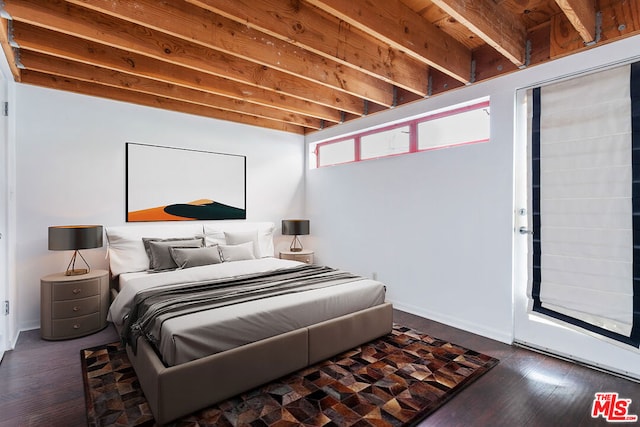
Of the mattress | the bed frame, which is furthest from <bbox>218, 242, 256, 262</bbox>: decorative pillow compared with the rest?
the bed frame

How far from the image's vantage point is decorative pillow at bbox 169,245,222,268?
3414 mm

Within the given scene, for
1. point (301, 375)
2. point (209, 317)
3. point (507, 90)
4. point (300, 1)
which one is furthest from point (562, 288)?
point (300, 1)

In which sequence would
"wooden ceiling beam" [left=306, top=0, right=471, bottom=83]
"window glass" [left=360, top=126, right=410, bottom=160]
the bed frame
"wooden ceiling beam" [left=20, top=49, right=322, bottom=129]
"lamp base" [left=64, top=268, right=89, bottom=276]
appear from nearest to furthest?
1. the bed frame
2. "wooden ceiling beam" [left=306, top=0, right=471, bottom=83]
3. "wooden ceiling beam" [left=20, top=49, right=322, bottom=129]
4. "lamp base" [left=64, top=268, right=89, bottom=276]
5. "window glass" [left=360, top=126, right=410, bottom=160]

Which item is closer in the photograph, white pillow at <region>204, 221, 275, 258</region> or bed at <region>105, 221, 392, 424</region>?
bed at <region>105, 221, 392, 424</region>

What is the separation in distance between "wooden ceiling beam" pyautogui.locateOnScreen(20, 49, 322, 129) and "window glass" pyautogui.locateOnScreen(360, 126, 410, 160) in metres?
1.22

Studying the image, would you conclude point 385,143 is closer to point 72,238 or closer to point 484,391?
point 484,391

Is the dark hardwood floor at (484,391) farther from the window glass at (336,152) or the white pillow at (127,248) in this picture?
the window glass at (336,152)

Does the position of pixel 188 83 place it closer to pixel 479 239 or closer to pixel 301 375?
pixel 301 375

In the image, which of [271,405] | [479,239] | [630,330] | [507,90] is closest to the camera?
[271,405]

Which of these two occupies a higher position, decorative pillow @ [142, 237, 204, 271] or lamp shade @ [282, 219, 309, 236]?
lamp shade @ [282, 219, 309, 236]

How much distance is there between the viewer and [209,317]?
2092 mm

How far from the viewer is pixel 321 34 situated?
249 centimetres

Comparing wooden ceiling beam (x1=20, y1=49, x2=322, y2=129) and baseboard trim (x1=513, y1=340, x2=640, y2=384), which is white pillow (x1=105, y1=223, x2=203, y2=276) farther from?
baseboard trim (x1=513, y1=340, x2=640, y2=384)

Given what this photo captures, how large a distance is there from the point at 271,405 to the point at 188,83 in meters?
2.92
